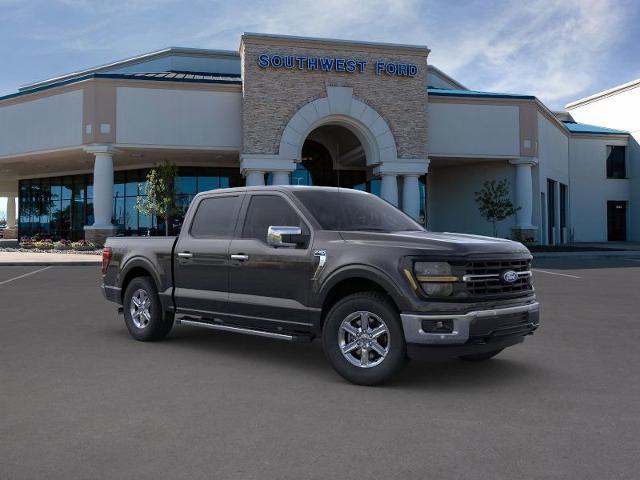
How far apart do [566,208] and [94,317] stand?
39.4 metres

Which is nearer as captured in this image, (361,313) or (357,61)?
(361,313)

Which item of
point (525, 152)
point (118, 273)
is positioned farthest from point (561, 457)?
point (525, 152)

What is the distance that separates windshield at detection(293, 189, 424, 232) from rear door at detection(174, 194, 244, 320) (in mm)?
1067

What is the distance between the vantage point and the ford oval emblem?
590cm

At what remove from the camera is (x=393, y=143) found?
31109 millimetres

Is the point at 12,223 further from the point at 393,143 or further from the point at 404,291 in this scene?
the point at 404,291

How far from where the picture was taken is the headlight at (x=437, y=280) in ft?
18.2

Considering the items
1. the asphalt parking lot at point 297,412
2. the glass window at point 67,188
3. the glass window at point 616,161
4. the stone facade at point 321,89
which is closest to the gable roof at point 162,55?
the glass window at point 67,188

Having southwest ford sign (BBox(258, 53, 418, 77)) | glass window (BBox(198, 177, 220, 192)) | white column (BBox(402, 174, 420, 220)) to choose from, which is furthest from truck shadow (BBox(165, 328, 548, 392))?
glass window (BBox(198, 177, 220, 192))

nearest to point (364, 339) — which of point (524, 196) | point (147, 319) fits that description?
point (147, 319)

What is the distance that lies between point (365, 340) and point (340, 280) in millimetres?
628

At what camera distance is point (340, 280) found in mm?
5977

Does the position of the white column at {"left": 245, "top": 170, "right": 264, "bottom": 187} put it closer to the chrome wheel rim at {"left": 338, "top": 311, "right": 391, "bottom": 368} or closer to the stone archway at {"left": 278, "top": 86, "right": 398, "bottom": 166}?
the stone archway at {"left": 278, "top": 86, "right": 398, "bottom": 166}

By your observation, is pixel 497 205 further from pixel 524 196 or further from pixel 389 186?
pixel 389 186
